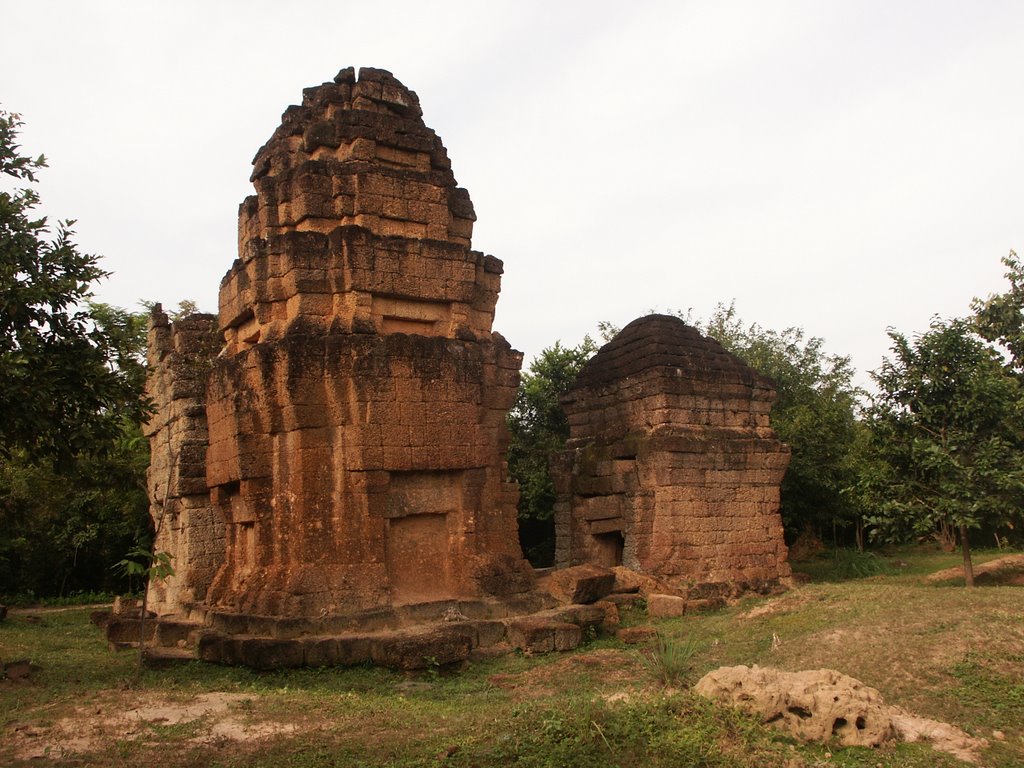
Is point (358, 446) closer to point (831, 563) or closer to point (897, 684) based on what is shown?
point (897, 684)

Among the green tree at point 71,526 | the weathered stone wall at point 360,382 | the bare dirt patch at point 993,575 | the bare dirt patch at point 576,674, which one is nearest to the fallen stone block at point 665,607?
the weathered stone wall at point 360,382

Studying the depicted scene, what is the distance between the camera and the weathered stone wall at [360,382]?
31.8ft

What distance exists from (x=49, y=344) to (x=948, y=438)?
37.2ft

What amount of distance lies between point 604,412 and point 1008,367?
6749 mm

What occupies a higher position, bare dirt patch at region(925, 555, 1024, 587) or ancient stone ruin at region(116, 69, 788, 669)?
ancient stone ruin at region(116, 69, 788, 669)

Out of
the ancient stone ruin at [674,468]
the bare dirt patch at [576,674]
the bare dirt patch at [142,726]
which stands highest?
the ancient stone ruin at [674,468]

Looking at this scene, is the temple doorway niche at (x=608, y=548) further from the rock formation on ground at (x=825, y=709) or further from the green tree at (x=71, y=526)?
the green tree at (x=71, y=526)

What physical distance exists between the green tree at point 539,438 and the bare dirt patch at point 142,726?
1414 centimetres

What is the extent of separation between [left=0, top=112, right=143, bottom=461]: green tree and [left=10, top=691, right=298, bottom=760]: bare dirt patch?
8.55 feet

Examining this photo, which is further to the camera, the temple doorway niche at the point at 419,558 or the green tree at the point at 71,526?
the green tree at the point at 71,526

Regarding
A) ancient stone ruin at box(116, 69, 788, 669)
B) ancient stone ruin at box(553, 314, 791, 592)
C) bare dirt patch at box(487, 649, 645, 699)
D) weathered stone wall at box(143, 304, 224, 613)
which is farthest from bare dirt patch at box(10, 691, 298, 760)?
ancient stone ruin at box(553, 314, 791, 592)

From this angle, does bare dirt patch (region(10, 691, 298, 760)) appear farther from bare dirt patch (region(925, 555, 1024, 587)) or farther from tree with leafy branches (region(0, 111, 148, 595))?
bare dirt patch (region(925, 555, 1024, 587))

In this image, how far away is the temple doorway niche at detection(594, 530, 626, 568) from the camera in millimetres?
15047

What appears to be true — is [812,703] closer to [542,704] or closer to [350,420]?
[542,704]
